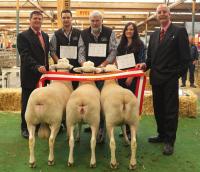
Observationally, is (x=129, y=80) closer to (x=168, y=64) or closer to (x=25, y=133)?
(x=168, y=64)

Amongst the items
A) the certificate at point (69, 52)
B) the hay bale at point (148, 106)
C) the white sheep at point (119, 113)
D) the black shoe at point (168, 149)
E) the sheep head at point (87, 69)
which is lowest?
the black shoe at point (168, 149)

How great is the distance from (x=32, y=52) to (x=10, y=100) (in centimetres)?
283

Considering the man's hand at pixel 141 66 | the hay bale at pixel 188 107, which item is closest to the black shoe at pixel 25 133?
the man's hand at pixel 141 66

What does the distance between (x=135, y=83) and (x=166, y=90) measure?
0.64 m

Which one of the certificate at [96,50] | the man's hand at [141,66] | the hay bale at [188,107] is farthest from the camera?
the hay bale at [188,107]

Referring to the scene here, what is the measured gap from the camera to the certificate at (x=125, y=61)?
18.3ft

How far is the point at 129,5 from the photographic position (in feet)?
42.5

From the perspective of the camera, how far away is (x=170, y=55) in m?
5.13

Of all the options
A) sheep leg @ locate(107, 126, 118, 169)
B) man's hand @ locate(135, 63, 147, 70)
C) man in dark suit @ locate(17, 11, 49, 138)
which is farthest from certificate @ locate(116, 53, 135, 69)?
Result: sheep leg @ locate(107, 126, 118, 169)

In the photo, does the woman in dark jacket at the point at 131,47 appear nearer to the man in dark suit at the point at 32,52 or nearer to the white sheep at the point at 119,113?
the white sheep at the point at 119,113

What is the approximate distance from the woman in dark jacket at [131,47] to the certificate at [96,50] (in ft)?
0.91

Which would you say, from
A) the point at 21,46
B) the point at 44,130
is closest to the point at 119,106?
the point at 44,130

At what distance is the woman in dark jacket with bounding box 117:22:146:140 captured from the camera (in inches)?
221

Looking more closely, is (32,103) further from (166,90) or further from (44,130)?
(166,90)
